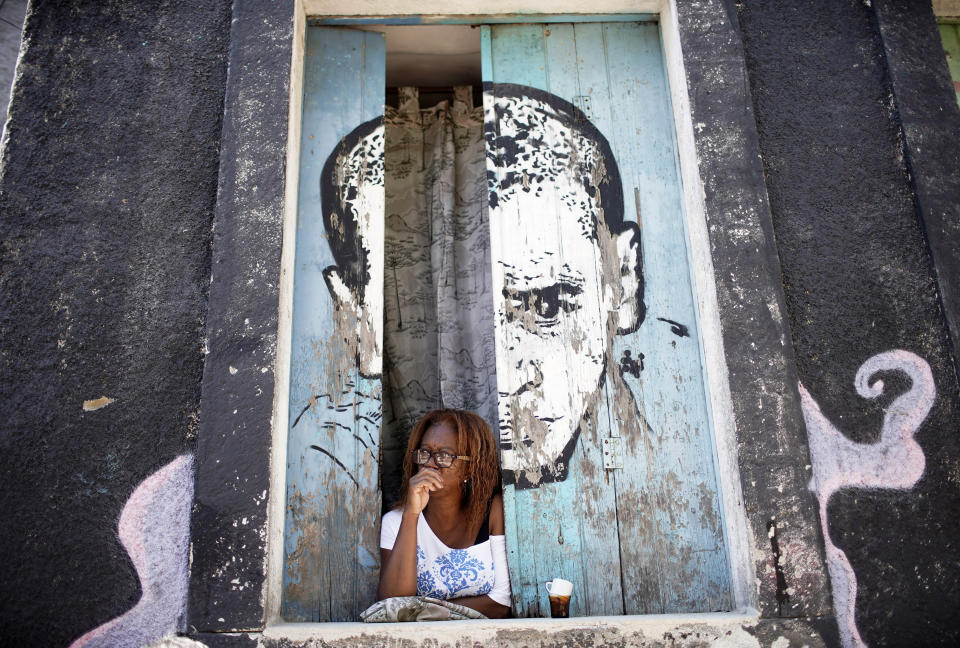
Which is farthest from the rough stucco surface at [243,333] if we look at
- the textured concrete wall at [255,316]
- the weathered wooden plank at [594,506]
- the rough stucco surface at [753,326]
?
the rough stucco surface at [753,326]

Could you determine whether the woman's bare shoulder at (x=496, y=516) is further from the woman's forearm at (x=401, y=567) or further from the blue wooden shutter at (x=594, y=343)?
the woman's forearm at (x=401, y=567)

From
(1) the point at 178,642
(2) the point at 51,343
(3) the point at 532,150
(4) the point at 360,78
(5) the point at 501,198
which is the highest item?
(4) the point at 360,78

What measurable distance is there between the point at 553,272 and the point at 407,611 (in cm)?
143

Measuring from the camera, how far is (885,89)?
2.92 m

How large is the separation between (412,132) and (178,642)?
2982mm

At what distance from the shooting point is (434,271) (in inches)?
159

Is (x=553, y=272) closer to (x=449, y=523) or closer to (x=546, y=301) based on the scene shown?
(x=546, y=301)

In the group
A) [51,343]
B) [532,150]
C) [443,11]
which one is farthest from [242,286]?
[443,11]

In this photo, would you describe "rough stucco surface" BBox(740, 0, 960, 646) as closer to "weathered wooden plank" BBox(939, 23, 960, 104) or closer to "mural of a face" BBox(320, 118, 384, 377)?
"weathered wooden plank" BBox(939, 23, 960, 104)

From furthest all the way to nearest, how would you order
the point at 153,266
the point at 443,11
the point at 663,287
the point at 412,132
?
the point at 412,132
the point at 443,11
the point at 663,287
the point at 153,266

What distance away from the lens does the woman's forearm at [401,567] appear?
2.59 metres

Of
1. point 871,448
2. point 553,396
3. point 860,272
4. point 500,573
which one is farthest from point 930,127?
point 500,573

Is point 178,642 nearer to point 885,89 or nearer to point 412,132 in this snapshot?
point 412,132

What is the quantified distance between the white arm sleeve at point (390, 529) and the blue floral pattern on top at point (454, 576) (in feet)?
0.46
